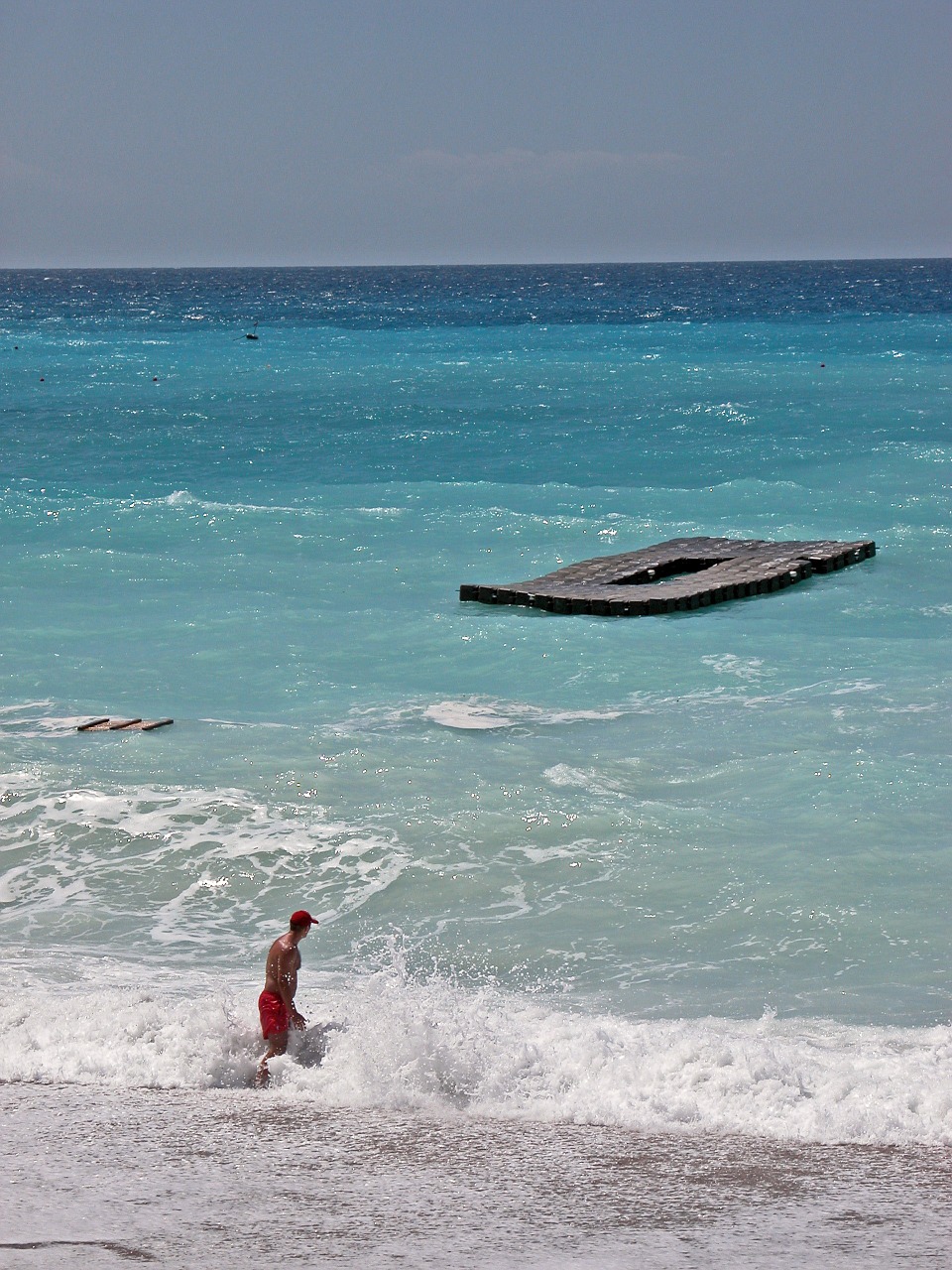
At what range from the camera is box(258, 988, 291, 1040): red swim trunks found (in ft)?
31.0

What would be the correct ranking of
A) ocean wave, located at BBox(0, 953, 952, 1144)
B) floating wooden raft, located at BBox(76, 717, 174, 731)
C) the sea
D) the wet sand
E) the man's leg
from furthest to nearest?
floating wooden raft, located at BBox(76, 717, 174, 731)
the man's leg
ocean wave, located at BBox(0, 953, 952, 1144)
the sea
the wet sand

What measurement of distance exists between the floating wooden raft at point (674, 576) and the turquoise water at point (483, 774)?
0.47 meters

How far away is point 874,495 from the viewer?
37.8 m

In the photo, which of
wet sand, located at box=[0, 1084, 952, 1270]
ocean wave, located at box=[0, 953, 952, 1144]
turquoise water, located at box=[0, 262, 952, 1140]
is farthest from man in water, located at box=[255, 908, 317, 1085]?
wet sand, located at box=[0, 1084, 952, 1270]

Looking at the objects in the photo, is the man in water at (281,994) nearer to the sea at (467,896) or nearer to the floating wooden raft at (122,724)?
the sea at (467,896)

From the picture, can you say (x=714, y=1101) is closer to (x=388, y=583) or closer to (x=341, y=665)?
(x=341, y=665)

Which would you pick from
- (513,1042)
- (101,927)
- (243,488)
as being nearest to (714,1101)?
(513,1042)

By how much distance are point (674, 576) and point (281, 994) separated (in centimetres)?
1898

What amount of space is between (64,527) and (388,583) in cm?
1004

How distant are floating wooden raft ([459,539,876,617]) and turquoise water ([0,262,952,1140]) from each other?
0.47 m

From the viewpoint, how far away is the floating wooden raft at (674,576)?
956 inches

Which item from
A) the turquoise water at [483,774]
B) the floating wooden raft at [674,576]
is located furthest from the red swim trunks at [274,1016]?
the floating wooden raft at [674,576]

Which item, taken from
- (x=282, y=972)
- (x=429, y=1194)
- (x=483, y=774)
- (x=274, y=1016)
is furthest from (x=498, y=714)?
(x=429, y=1194)

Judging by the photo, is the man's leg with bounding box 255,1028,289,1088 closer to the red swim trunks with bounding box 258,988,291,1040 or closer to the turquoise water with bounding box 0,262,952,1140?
the red swim trunks with bounding box 258,988,291,1040
